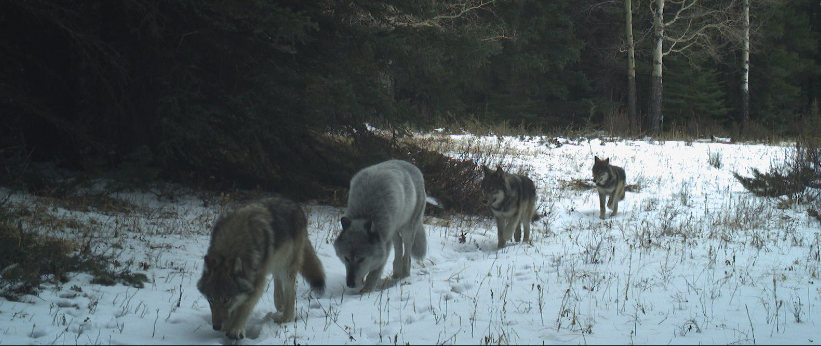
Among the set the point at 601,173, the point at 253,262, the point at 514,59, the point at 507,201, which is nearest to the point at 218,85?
the point at 253,262

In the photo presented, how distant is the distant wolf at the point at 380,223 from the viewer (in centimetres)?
589

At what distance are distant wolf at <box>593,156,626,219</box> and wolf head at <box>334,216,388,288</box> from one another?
22.5ft

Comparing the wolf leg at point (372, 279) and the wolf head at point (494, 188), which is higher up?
the wolf head at point (494, 188)

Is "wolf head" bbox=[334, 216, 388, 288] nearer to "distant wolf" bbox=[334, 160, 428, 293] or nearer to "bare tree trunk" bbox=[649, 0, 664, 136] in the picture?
"distant wolf" bbox=[334, 160, 428, 293]

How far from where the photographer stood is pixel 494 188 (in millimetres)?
8992

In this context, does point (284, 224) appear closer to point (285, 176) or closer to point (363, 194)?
point (363, 194)

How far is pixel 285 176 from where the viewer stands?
965cm

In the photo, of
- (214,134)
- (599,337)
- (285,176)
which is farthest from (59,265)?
(599,337)

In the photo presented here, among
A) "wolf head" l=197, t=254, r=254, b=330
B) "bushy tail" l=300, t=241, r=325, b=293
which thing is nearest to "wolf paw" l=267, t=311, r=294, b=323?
"bushy tail" l=300, t=241, r=325, b=293

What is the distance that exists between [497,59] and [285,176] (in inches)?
828

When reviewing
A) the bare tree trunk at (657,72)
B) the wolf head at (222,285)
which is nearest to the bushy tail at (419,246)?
the wolf head at (222,285)

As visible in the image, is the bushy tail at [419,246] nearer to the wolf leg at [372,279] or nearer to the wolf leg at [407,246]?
the wolf leg at [407,246]

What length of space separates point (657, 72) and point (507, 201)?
A: 18.2 m

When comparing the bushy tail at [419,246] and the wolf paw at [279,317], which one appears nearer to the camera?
the wolf paw at [279,317]
